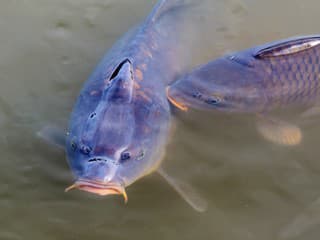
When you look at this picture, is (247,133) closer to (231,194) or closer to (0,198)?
(231,194)

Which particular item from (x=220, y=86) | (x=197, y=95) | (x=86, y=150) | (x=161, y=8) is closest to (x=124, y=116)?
(x=86, y=150)

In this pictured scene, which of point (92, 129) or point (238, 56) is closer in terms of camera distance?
point (92, 129)

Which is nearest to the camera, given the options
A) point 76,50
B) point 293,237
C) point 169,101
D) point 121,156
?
point 121,156

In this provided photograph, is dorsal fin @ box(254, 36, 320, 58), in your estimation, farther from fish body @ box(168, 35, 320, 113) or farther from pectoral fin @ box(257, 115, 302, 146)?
pectoral fin @ box(257, 115, 302, 146)

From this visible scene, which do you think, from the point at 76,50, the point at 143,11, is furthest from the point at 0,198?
the point at 143,11

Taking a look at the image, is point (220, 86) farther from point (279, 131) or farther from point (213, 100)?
point (279, 131)

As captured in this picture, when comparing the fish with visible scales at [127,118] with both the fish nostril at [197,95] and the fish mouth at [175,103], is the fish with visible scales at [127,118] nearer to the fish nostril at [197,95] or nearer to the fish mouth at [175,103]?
the fish mouth at [175,103]
